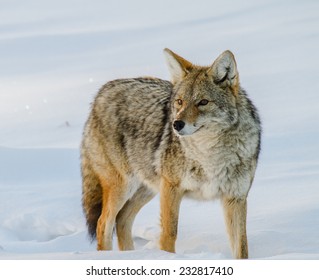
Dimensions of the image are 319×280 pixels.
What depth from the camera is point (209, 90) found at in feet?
19.1

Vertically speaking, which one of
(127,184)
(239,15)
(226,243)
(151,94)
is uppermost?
(239,15)

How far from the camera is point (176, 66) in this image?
6094 mm

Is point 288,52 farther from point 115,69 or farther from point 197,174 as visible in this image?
point 197,174

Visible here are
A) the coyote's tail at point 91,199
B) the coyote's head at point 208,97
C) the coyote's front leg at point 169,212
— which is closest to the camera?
the coyote's head at point 208,97

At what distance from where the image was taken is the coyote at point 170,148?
5879mm

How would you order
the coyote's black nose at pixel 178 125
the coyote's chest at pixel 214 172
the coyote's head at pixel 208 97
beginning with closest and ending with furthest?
the coyote's black nose at pixel 178 125 < the coyote's head at pixel 208 97 < the coyote's chest at pixel 214 172

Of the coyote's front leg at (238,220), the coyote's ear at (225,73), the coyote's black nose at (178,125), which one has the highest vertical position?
the coyote's ear at (225,73)

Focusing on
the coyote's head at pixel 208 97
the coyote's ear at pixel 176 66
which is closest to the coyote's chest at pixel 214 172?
the coyote's head at pixel 208 97

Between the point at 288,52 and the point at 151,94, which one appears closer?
the point at 151,94

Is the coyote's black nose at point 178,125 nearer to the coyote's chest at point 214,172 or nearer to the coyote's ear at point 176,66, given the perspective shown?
the coyote's chest at point 214,172

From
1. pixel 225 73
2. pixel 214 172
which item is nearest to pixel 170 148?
pixel 214 172

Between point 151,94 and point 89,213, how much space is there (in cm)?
119

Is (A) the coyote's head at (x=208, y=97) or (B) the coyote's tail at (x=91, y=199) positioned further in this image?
(B) the coyote's tail at (x=91, y=199)

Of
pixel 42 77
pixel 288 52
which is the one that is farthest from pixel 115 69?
pixel 288 52
